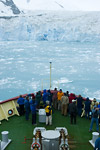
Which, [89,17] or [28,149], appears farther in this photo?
[89,17]

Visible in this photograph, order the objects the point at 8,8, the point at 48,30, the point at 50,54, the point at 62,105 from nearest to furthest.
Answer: the point at 62,105 → the point at 50,54 → the point at 48,30 → the point at 8,8

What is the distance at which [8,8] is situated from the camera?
334ft

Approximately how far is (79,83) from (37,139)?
24533 mm

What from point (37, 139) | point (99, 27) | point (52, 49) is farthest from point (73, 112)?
point (99, 27)

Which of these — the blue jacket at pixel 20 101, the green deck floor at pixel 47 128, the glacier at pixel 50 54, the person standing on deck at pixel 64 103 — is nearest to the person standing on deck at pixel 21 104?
the blue jacket at pixel 20 101

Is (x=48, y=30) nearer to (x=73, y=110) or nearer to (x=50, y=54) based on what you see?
(x=50, y=54)

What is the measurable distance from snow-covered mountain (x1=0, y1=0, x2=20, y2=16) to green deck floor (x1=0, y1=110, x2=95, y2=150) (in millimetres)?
88143

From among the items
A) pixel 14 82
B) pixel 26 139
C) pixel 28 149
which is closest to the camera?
pixel 28 149

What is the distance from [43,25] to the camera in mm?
70125

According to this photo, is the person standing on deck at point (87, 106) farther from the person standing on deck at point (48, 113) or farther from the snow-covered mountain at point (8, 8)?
the snow-covered mountain at point (8, 8)

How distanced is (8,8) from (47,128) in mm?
103460

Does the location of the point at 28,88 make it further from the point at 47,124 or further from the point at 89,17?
the point at 89,17

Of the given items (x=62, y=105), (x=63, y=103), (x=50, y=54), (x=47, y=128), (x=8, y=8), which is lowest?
(x=50, y=54)

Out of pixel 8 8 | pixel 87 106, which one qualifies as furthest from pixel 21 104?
pixel 8 8
